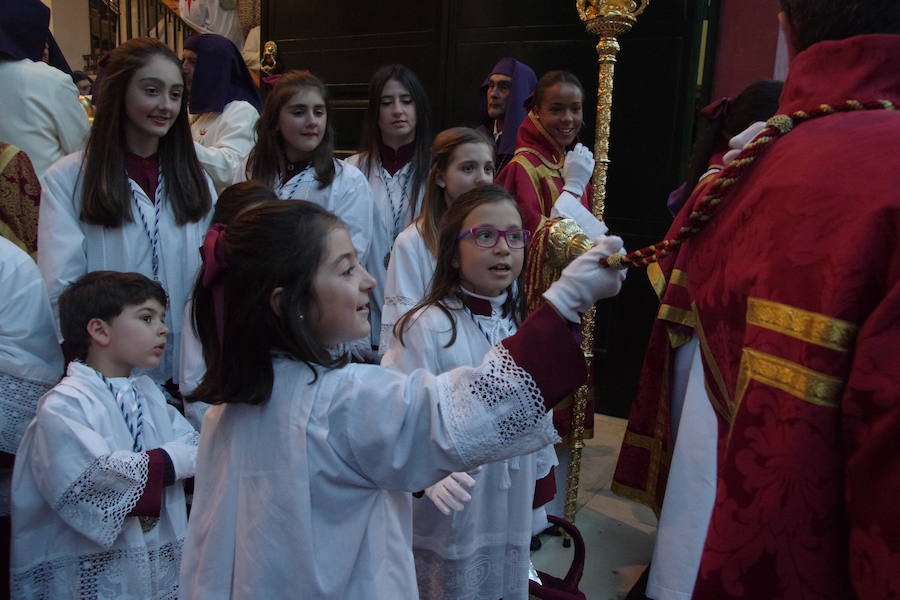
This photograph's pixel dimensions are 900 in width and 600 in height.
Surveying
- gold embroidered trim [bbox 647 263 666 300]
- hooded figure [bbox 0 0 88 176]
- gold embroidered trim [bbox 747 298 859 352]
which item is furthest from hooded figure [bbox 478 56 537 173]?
gold embroidered trim [bbox 747 298 859 352]

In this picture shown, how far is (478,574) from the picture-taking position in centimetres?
211

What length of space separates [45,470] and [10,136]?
206 centimetres

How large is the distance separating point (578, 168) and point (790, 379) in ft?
7.12

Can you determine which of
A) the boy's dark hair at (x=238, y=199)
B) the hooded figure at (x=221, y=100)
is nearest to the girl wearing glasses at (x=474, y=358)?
the boy's dark hair at (x=238, y=199)

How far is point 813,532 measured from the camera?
923 millimetres

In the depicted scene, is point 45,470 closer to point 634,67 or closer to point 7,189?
point 7,189

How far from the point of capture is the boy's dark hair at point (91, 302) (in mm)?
2246

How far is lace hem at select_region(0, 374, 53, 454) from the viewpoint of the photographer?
2.26 meters

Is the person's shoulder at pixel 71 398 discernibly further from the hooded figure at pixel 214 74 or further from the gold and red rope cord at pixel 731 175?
the hooded figure at pixel 214 74

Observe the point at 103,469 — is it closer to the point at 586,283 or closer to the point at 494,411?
the point at 494,411

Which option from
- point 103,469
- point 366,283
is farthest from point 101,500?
point 366,283

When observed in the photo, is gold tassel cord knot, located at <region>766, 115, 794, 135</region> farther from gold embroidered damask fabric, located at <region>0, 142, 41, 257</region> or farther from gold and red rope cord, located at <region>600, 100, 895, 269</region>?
gold embroidered damask fabric, located at <region>0, 142, 41, 257</region>

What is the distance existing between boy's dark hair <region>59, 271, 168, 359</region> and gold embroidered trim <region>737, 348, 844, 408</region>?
1.92m

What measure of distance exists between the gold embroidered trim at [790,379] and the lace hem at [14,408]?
2174 mm
